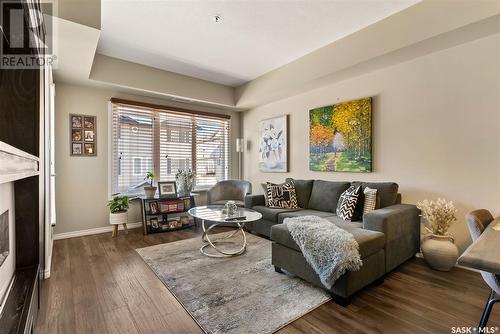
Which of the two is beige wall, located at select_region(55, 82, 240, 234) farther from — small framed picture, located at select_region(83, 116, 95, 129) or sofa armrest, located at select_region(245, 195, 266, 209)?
sofa armrest, located at select_region(245, 195, 266, 209)

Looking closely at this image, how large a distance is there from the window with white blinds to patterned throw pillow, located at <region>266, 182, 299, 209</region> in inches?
72.6

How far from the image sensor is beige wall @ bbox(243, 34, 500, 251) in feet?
8.03

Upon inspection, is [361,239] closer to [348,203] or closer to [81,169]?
[348,203]

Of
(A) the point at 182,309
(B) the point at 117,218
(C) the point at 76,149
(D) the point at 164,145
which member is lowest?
(A) the point at 182,309

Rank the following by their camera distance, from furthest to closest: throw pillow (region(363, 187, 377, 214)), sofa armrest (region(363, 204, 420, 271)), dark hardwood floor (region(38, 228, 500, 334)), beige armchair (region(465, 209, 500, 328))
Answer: throw pillow (region(363, 187, 377, 214)), sofa armrest (region(363, 204, 420, 271)), dark hardwood floor (region(38, 228, 500, 334)), beige armchair (region(465, 209, 500, 328))

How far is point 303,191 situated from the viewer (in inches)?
152

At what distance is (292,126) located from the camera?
444cm

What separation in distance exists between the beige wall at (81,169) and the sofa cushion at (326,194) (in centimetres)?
339

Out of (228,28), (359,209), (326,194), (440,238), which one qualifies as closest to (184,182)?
(326,194)

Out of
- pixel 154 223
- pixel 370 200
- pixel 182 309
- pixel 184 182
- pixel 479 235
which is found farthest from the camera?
pixel 184 182

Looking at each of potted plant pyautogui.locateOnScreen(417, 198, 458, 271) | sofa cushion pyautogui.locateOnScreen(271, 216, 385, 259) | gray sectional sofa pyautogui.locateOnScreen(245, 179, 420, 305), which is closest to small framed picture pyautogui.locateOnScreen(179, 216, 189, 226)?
gray sectional sofa pyautogui.locateOnScreen(245, 179, 420, 305)

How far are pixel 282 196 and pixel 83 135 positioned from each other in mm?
3278

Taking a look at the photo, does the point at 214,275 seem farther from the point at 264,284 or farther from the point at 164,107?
the point at 164,107

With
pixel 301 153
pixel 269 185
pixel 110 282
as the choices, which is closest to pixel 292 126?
pixel 301 153
